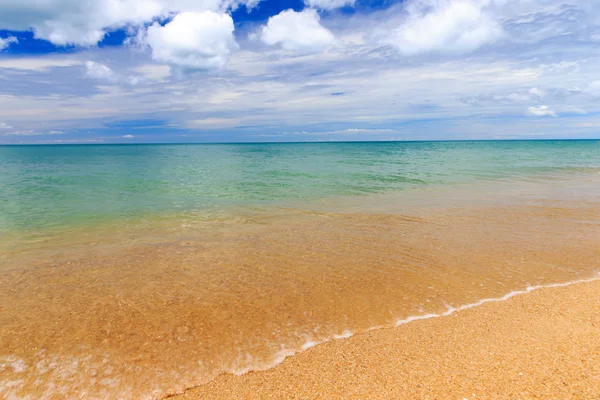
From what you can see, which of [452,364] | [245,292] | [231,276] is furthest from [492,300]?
[231,276]

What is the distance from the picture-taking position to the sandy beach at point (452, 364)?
374 centimetres

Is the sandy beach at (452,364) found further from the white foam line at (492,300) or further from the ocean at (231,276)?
the ocean at (231,276)

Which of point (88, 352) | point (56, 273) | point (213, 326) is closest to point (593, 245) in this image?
point (213, 326)

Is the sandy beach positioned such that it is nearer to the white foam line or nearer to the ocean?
the white foam line

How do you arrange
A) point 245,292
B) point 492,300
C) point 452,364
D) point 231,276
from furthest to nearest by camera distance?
point 231,276
point 245,292
point 492,300
point 452,364

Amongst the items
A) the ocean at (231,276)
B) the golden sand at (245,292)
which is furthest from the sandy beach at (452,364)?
the ocean at (231,276)

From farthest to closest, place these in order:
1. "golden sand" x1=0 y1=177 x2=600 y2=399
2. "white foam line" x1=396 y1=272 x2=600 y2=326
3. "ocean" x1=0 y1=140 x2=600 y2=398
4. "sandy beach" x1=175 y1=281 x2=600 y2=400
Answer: "white foam line" x1=396 y1=272 x2=600 y2=326 → "ocean" x1=0 y1=140 x2=600 y2=398 → "golden sand" x1=0 y1=177 x2=600 y2=399 → "sandy beach" x1=175 y1=281 x2=600 y2=400

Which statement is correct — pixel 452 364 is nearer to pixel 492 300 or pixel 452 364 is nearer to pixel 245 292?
pixel 492 300

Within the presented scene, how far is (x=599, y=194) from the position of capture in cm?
1717

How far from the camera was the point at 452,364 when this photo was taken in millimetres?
4141

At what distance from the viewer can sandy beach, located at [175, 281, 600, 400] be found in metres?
3.74

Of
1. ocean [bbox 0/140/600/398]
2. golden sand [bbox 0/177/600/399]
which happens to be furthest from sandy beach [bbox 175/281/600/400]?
ocean [bbox 0/140/600/398]

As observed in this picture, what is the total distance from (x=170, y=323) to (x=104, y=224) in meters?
8.50

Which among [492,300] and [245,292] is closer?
[492,300]
